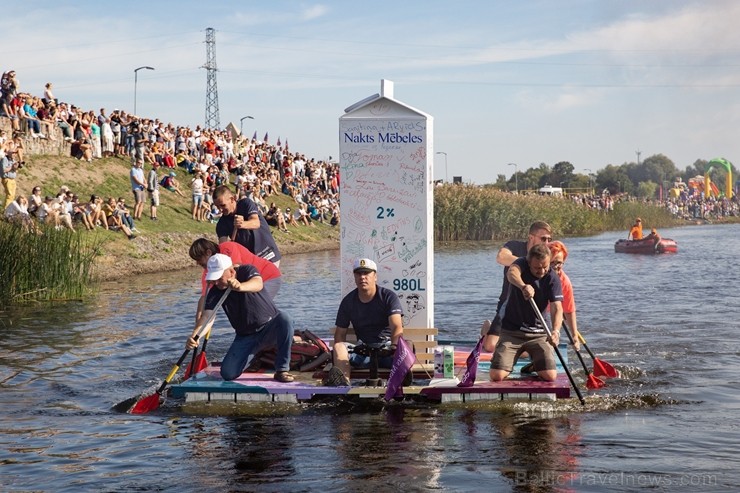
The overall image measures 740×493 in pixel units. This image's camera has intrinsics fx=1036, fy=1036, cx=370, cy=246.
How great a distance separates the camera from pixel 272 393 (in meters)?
12.9

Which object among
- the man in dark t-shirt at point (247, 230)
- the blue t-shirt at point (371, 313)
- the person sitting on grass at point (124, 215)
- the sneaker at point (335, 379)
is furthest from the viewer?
the person sitting on grass at point (124, 215)

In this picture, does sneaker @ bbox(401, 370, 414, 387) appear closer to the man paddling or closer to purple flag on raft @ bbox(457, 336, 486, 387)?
purple flag on raft @ bbox(457, 336, 486, 387)

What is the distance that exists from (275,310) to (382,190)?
220 cm

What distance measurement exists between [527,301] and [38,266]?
15.8 meters

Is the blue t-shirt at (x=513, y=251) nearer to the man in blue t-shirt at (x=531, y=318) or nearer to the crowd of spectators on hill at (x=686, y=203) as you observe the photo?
the man in blue t-shirt at (x=531, y=318)

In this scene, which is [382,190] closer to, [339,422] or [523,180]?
[339,422]

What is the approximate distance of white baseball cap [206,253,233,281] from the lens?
1301 centimetres

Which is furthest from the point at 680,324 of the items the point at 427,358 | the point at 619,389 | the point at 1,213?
the point at 1,213

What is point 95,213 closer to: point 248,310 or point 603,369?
point 248,310

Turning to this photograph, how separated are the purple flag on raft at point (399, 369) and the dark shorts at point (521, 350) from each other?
4.37 feet

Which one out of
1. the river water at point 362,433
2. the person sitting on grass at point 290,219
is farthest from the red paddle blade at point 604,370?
the person sitting on grass at point 290,219

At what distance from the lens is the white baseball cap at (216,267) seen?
13008 mm

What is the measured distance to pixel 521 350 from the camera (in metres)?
13.4

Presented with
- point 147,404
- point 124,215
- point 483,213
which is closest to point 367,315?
Answer: point 147,404
